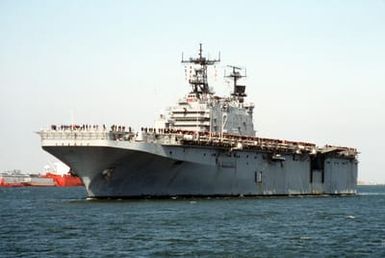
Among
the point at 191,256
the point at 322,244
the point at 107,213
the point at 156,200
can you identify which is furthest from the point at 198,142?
the point at 191,256

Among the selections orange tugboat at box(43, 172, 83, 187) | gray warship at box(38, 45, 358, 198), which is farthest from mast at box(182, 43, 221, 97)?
orange tugboat at box(43, 172, 83, 187)

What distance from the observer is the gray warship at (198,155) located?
5125 cm

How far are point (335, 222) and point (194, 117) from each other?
22607 mm

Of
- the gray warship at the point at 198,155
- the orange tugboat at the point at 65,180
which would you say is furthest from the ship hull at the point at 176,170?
the orange tugboat at the point at 65,180

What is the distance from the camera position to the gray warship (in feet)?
168

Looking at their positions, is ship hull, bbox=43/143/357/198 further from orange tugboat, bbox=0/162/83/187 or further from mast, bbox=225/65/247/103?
orange tugboat, bbox=0/162/83/187

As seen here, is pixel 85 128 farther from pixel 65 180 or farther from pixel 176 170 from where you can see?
pixel 65 180

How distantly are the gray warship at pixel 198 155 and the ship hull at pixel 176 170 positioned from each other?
0.20 ft

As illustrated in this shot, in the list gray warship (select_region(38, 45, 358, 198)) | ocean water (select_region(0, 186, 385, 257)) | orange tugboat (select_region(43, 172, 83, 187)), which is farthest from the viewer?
orange tugboat (select_region(43, 172, 83, 187))

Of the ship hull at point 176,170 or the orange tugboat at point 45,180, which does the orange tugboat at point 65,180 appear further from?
the ship hull at point 176,170

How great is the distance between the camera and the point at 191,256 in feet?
93.2

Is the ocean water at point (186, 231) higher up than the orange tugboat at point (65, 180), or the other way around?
the orange tugboat at point (65, 180)

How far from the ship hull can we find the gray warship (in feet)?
0.20

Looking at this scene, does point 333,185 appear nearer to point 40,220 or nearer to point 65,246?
point 40,220
